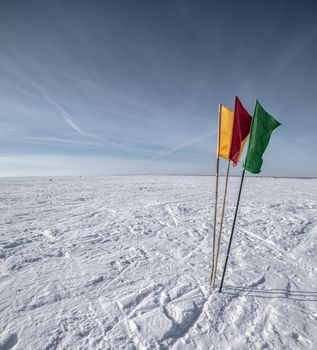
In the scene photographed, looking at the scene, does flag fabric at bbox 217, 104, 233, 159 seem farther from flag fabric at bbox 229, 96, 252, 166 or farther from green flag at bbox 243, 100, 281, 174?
green flag at bbox 243, 100, 281, 174

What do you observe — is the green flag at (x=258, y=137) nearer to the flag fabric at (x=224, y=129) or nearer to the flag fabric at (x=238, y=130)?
the flag fabric at (x=238, y=130)

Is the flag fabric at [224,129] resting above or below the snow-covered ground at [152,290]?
above

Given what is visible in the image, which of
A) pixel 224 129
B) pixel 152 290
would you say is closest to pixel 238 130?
pixel 224 129

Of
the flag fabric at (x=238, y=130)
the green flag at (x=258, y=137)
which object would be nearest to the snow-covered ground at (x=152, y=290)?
the green flag at (x=258, y=137)

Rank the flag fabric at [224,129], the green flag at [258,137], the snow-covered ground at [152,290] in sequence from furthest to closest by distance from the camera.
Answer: the flag fabric at [224,129] → the green flag at [258,137] → the snow-covered ground at [152,290]

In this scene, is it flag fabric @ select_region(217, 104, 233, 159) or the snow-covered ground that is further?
flag fabric @ select_region(217, 104, 233, 159)

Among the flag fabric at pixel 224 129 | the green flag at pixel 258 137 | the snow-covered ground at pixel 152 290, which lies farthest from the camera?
the flag fabric at pixel 224 129

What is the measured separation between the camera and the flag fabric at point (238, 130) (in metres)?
2.79

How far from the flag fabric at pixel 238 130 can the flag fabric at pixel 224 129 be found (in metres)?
0.08

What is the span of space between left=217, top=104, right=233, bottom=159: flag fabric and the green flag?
29 cm

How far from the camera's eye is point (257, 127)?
275cm

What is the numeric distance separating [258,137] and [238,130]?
0.27 m

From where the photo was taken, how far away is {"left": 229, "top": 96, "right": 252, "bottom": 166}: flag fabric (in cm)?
279

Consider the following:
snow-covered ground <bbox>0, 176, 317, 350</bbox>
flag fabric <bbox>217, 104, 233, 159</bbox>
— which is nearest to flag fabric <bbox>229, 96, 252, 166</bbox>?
flag fabric <bbox>217, 104, 233, 159</bbox>
